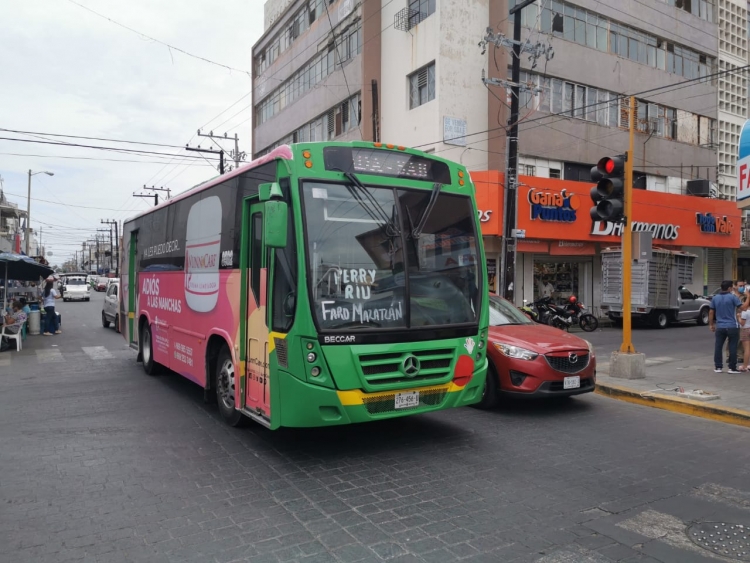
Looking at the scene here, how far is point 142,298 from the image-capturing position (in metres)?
11.3

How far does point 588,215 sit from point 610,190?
1492 cm

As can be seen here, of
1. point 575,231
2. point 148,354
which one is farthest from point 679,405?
point 575,231

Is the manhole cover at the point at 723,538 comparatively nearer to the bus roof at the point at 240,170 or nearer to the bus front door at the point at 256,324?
the bus front door at the point at 256,324

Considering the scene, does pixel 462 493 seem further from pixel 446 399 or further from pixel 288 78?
pixel 288 78

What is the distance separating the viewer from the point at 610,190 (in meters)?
9.73

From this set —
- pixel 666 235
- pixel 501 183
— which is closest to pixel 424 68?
pixel 501 183

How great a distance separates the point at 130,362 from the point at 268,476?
891cm

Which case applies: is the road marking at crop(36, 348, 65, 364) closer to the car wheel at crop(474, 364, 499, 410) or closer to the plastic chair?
the plastic chair

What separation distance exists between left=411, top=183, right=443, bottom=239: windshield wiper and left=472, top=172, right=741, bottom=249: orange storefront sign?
48.3ft

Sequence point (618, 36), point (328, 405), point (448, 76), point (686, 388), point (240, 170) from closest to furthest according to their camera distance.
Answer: point (328, 405) < point (240, 170) < point (686, 388) < point (448, 76) < point (618, 36)

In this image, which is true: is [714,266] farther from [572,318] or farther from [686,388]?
[686,388]

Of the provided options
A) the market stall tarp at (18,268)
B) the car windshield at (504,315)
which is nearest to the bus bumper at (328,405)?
the car windshield at (504,315)

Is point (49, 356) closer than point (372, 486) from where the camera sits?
No

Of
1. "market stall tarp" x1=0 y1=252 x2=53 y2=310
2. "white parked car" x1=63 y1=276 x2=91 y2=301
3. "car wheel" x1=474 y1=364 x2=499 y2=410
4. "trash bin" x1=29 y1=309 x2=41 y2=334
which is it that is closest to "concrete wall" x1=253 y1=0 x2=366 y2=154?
"market stall tarp" x1=0 y1=252 x2=53 y2=310
